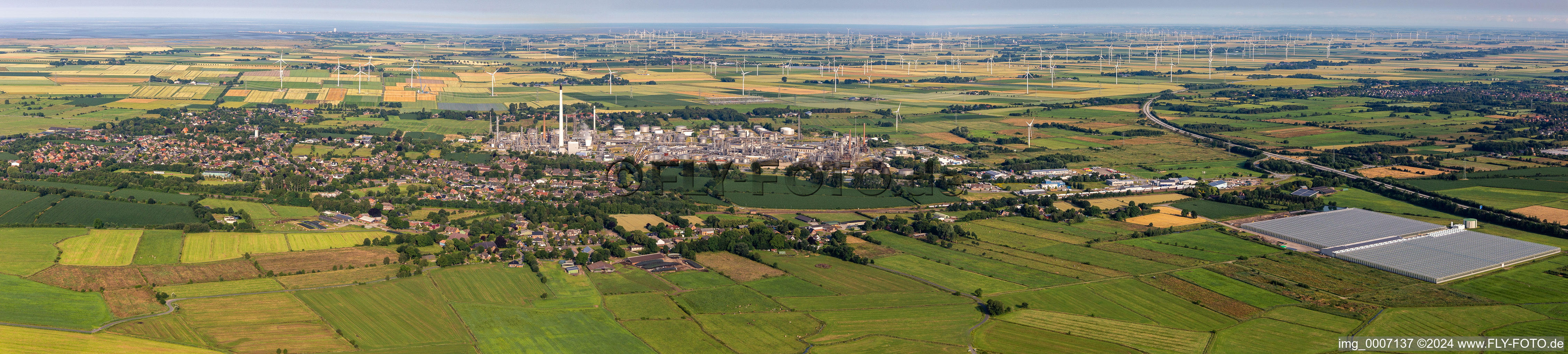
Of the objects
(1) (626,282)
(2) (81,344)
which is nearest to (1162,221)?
(1) (626,282)

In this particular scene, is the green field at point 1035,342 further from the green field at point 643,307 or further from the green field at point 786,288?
the green field at point 643,307

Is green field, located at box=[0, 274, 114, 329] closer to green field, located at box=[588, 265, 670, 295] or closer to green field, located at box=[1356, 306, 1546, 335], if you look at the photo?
green field, located at box=[588, 265, 670, 295]

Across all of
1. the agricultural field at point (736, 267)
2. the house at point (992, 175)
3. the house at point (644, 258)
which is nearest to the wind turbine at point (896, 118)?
the house at point (992, 175)

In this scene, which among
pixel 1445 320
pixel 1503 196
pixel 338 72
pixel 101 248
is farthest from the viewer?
pixel 338 72

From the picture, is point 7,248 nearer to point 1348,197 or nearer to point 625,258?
point 625,258

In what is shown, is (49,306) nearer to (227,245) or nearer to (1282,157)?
(227,245)

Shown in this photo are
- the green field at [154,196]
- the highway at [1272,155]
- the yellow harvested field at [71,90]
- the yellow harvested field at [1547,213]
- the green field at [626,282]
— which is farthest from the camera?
the yellow harvested field at [71,90]
